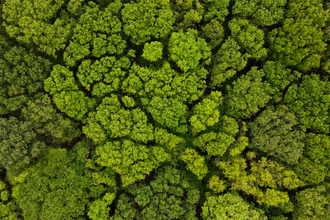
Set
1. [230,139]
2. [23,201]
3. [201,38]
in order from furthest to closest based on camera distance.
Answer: [201,38] → [230,139] → [23,201]

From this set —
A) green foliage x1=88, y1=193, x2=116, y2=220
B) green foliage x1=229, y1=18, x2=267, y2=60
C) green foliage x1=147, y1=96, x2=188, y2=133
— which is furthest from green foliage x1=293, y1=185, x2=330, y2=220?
green foliage x1=88, y1=193, x2=116, y2=220

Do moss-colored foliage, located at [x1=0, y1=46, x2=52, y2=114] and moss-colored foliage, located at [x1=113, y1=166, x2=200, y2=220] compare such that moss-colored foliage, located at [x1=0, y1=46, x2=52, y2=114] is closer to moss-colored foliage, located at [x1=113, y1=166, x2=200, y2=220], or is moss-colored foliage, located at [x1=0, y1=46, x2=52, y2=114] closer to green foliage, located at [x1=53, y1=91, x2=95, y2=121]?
green foliage, located at [x1=53, y1=91, x2=95, y2=121]

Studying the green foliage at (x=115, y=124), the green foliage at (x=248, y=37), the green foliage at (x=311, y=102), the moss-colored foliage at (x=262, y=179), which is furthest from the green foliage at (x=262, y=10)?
the green foliage at (x=115, y=124)

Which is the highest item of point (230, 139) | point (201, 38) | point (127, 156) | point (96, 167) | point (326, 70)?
point (326, 70)

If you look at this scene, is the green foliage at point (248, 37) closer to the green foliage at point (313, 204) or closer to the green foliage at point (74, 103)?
the green foliage at point (313, 204)

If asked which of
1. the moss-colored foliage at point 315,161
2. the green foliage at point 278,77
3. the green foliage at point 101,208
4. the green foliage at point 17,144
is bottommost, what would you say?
the green foliage at point 101,208

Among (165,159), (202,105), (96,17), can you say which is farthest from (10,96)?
(202,105)

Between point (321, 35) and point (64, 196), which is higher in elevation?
point (321, 35)

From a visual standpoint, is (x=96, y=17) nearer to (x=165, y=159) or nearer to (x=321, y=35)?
(x=165, y=159)
